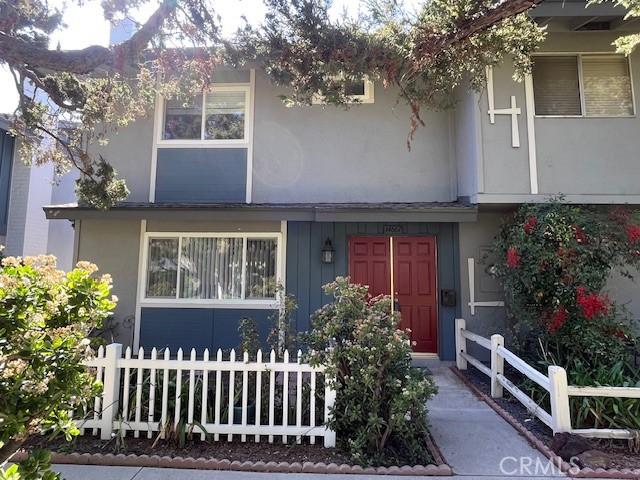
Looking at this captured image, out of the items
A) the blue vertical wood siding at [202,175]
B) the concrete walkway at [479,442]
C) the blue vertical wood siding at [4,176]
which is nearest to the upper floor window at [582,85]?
the concrete walkway at [479,442]

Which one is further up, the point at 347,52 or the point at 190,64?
the point at 190,64

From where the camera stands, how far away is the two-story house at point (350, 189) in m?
7.66

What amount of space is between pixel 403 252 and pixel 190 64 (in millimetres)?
5182

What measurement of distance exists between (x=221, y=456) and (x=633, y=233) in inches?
267

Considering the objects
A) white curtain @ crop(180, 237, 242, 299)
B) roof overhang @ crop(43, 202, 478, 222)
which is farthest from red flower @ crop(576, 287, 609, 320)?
white curtain @ crop(180, 237, 242, 299)

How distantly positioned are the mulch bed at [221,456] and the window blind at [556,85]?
664 cm

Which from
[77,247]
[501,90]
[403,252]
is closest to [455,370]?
[403,252]

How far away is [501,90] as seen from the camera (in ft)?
25.5

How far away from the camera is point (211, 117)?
29.6ft

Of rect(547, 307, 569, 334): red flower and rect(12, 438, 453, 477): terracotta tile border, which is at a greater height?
rect(547, 307, 569, 334): red flower

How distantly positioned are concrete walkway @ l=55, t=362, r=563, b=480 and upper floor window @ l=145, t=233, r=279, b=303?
439cm

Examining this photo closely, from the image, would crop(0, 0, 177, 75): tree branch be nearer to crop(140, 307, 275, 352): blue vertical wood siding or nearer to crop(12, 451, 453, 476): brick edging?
crop(12, 451, 453, 476): brick edging

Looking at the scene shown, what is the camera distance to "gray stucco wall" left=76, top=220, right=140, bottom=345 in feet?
28.1

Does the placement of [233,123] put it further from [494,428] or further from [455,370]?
[494,428]
